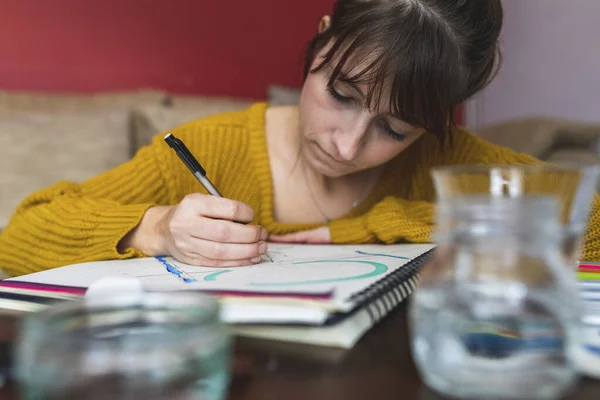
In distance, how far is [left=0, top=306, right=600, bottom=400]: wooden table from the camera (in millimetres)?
341

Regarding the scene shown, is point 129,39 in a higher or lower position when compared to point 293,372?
higher

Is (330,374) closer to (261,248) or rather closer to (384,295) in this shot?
(384,295)

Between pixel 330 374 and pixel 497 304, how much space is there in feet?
0.37

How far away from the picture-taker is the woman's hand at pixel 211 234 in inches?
25.9

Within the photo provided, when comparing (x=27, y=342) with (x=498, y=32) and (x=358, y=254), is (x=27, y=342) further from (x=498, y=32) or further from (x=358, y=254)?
(x=498, y=32)

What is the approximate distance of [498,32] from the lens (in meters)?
0.95

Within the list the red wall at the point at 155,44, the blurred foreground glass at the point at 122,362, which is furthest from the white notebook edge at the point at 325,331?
the red wall at the point at 155,44

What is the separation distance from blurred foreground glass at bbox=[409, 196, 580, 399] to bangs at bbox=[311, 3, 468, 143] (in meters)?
0.51

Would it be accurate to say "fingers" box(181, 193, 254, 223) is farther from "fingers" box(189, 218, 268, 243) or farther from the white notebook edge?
the white notebook edge

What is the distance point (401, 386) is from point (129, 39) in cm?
212

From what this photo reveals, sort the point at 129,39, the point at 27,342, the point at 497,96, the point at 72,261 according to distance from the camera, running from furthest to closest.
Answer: the point at 497,96 < the point at 129,39 < the point at 72,261 < the point at 27,342

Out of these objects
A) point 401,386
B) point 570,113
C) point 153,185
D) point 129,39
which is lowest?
point 401,386

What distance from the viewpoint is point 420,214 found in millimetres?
969

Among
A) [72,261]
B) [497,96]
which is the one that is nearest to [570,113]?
[497,96]
